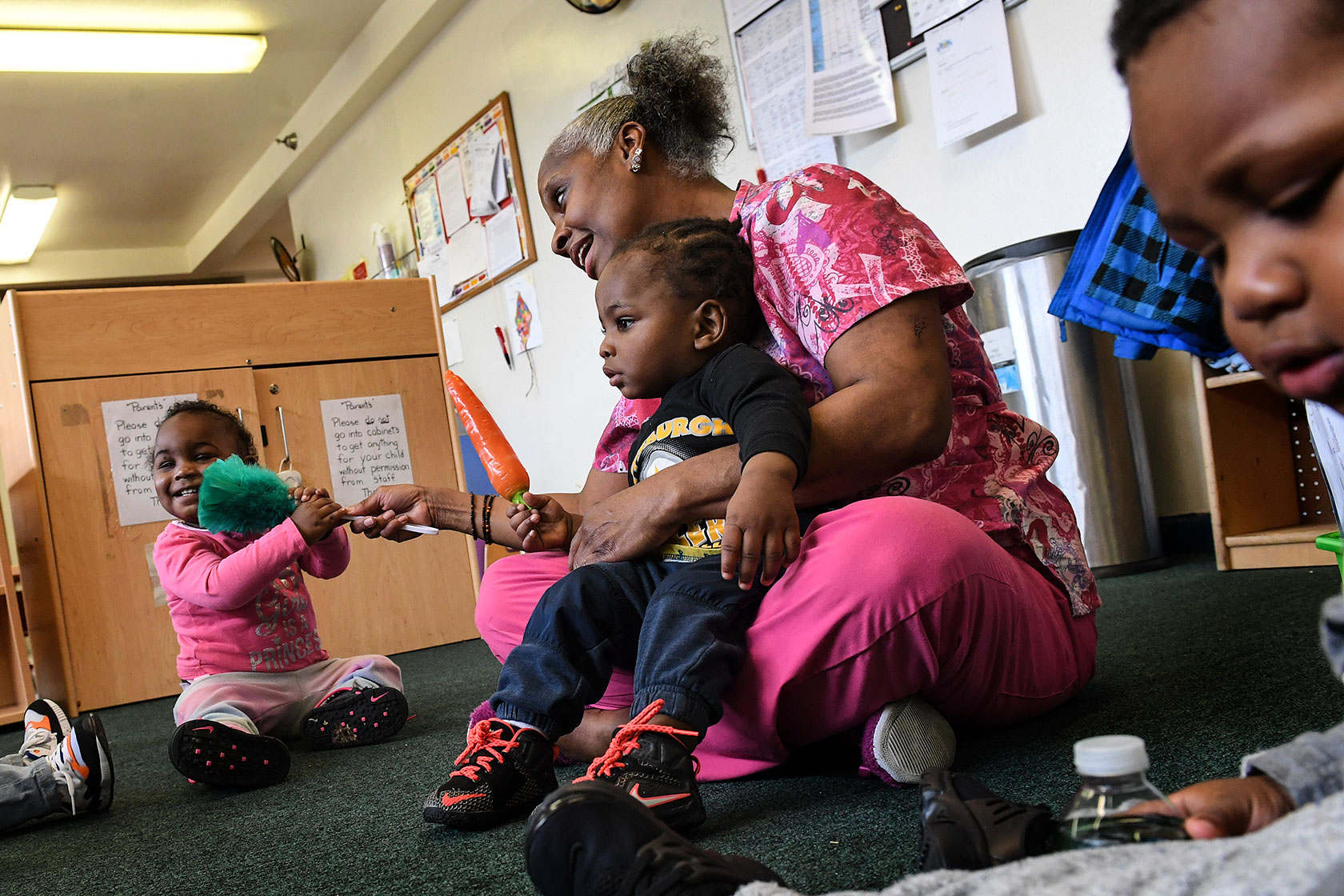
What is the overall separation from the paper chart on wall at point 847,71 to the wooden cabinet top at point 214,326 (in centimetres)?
131

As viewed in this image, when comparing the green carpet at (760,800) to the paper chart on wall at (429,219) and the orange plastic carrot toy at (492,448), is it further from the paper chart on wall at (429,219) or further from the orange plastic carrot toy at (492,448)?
the paper chart on wall at (429,219)

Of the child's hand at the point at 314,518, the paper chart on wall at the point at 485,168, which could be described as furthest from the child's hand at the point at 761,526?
the paper chart on wall at the point at 485,168

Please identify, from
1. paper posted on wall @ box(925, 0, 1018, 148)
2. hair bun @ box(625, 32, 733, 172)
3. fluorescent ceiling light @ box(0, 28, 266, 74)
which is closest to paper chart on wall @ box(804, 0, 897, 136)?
paper posted on wall @ box(925, 0, 1018, 148)

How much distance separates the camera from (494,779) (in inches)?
39.8

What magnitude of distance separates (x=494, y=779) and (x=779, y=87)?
7.78 feet

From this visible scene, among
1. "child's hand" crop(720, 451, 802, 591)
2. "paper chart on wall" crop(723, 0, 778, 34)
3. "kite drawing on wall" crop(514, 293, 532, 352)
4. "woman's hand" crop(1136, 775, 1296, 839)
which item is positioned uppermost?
"paper chart on wall" crop(723, 0, 778, 34)

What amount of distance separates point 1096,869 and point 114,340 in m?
2.89

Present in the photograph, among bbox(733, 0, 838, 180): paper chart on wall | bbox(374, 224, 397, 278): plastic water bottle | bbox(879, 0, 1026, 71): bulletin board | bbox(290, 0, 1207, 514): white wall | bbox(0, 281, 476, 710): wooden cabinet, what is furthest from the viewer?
bbox(374, 224, 397, 278): plastic water bottle

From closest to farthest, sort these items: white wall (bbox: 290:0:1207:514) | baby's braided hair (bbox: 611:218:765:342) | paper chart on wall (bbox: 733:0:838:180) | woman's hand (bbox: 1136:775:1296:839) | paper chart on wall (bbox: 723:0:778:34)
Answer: woman's hand (bbox: 1136:775:1296:839), baby's braided hair (bbox: 611:218:765:342), white wall (bbox: 290:0:1207:514), paper chart on wall (bbox: 733:0:838:180), paper chart on wall (bbox: 723:0:778:34)

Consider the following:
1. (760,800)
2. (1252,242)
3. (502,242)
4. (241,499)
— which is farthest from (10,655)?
(1252,242)

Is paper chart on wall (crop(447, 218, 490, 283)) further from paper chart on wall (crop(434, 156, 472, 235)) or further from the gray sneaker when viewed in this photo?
the gray sneaker

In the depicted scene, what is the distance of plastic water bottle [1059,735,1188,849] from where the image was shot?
1.61 ft

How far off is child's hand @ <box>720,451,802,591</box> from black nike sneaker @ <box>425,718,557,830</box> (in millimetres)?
293

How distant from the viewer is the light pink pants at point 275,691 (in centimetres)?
169
